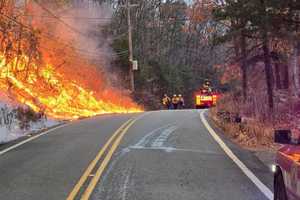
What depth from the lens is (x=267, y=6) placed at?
62.4 feet

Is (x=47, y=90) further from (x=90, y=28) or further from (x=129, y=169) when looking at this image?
(x=90, y=28)

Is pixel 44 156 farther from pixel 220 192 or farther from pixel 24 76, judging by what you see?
pixel 24 76

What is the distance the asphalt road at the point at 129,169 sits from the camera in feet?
32.6

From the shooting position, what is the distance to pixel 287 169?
6820 mm

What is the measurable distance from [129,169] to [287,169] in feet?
19.2

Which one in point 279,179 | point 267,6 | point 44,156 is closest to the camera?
point 279,179

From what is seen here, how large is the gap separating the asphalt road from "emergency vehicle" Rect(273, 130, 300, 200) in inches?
70.3

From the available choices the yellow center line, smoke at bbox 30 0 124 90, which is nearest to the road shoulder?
the yellow center line

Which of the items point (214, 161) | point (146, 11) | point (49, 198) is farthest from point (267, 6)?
point (146, 11)

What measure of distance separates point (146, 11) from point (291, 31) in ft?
181

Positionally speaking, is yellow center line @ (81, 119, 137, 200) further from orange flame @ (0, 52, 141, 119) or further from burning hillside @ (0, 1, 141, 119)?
orange flame @ (0, 52, 141, 119)

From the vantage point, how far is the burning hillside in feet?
107

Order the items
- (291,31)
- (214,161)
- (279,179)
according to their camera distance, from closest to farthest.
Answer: (279,179) < (214,161) < (291,31)

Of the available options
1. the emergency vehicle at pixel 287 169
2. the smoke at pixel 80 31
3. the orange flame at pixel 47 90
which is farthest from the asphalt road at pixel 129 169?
the smoke at pixel 80 31
